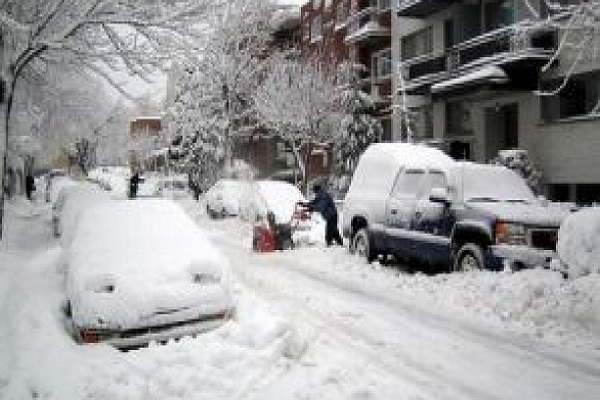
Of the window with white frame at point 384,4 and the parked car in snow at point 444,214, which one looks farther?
the window with white frame at point 384,4

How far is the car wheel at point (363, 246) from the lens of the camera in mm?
14961

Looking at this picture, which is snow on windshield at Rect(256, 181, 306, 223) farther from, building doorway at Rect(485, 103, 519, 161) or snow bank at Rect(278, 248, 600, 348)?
snow bank at Rect(278, 248, 600, 348)

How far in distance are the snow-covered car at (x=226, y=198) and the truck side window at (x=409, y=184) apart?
42.4 ft

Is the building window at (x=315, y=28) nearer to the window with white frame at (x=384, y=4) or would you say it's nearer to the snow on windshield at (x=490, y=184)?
Answer: the window with white frame at (x=384, y=4)

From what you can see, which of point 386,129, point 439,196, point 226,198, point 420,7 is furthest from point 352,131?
point 439,196

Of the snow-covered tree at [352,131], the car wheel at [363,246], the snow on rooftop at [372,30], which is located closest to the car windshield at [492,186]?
the car wheel at [363,246]

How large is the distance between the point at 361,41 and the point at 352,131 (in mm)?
5998

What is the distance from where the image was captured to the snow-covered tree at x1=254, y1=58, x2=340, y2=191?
35781 mm

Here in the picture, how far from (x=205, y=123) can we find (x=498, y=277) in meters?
31.9

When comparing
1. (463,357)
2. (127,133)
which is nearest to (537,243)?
(463,357)

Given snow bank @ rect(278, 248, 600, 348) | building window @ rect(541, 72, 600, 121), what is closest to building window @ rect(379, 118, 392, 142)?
building window @ rect(541, 72, 600, 121)

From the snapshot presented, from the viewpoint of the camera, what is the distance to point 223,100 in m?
40.1

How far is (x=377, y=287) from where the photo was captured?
488 inches

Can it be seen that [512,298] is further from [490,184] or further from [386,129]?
[386,129]
